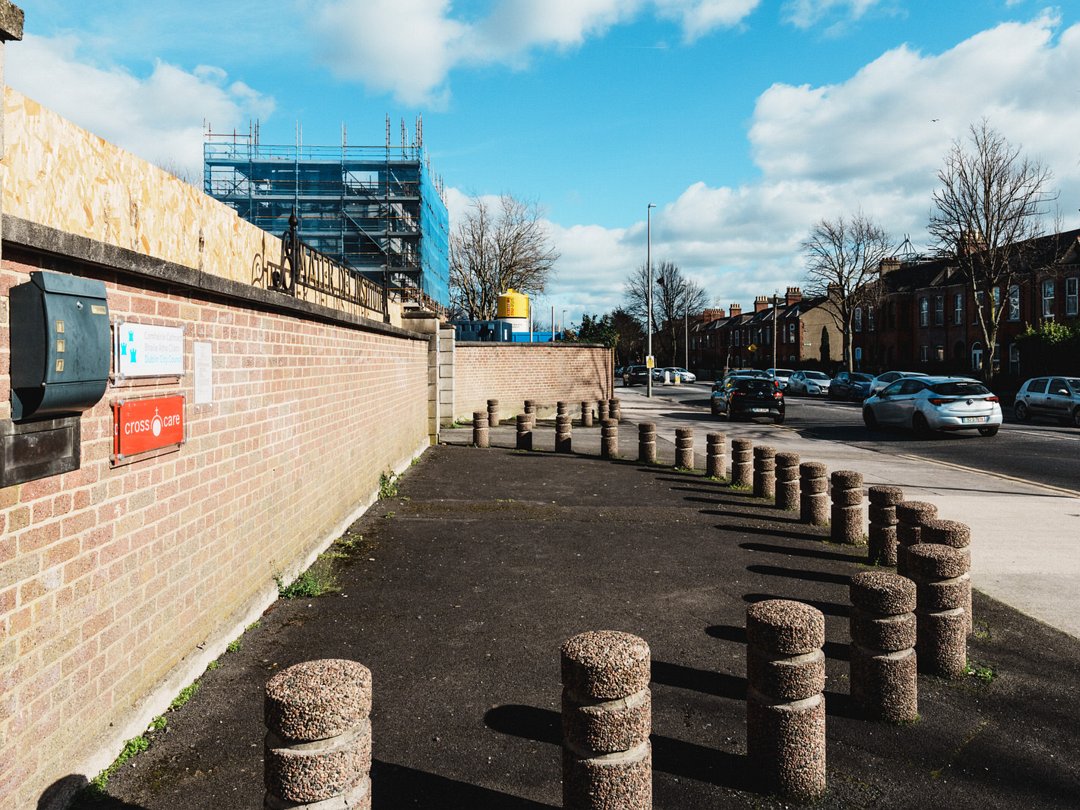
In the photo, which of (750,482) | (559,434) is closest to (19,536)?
(750,482)

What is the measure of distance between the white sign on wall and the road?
13.0 metres

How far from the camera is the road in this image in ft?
46.0

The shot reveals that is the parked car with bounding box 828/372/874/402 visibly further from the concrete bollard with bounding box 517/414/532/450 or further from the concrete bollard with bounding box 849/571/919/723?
the concrete bollard with bounding box 849/571/919/723

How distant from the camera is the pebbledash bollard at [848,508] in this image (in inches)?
324

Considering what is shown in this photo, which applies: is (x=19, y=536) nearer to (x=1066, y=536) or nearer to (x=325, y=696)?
(x=325, y=696)

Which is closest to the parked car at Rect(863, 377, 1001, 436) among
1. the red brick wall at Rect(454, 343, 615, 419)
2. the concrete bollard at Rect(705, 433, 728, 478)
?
the concrete bollard at Rect(705, 433, 728, 478)

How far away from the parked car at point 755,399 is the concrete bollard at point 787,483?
1575 cm

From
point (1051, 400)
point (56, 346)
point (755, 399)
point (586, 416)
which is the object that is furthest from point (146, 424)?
point (1051, 400)

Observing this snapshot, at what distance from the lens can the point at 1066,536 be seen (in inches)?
336

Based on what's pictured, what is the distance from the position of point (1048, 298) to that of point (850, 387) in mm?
14562

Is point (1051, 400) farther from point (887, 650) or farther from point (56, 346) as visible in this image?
point (56, 346)

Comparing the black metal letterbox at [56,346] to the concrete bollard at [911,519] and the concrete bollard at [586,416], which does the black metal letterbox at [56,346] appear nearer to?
the concrete bollard at [911,519]

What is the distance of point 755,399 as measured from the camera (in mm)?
25719

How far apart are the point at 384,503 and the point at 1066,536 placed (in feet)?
27.4
